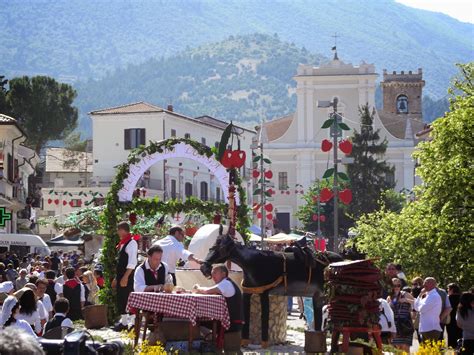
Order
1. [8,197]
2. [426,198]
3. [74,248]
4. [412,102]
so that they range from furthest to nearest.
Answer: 1. [412,102]
2. [74,248]
3. [8,197]
4. [426,198]

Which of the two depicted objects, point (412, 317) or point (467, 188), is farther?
point (467, 188)

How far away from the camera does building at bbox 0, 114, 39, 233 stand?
53125 mm

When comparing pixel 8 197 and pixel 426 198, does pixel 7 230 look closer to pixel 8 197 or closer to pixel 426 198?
pixel 8 197

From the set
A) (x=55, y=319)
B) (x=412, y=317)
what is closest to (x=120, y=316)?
(x=412, y=317)

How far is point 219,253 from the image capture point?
16.3 m

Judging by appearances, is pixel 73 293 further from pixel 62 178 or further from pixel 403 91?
pixel 403 91

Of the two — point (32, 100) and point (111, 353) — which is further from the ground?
point (32, 100)

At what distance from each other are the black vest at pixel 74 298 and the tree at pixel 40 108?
70003 mm

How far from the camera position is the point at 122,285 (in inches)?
715

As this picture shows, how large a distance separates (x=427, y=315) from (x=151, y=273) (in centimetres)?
440

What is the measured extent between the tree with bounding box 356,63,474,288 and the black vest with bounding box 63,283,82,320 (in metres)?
8.69

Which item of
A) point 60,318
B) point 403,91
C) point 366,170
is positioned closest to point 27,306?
point 60,318

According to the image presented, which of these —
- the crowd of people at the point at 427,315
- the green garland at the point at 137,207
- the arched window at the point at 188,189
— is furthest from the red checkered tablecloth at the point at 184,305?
the arched window at the point at 188,189

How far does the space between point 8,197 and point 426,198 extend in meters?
30.0
